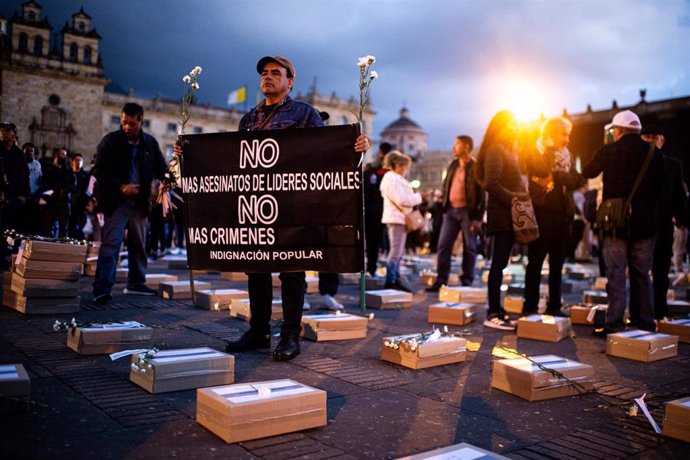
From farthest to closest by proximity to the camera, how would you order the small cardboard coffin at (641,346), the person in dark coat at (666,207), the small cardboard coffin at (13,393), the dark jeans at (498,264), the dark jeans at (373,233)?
the dark jeans at (373,233)
the person in dark coat at (666,207)
the dark jeans at (498,264)
the small cardboard coffin at (641,346)
the small cardboard coffin at (13,393)

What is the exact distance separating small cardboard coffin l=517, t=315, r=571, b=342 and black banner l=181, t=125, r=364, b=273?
2217 millimetres

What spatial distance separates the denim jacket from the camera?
426cm

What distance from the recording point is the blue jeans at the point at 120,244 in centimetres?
616

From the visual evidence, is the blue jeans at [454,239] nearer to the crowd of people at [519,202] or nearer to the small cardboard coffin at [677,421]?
the crowd of people at [519,202]

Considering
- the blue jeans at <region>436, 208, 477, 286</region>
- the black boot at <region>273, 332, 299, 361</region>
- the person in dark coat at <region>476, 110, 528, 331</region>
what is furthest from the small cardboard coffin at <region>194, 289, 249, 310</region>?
the blue jeans at <region>436, 208, 477, 286</region>

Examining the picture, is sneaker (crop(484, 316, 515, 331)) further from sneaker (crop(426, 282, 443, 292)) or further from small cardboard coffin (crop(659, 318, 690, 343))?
sneaker (crop(426, 282, 443, 292))

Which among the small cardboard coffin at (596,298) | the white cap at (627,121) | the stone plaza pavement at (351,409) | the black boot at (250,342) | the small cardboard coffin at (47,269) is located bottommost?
the stone plaza pavement at (351,409)

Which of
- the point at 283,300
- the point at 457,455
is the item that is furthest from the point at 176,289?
the point at 457,455

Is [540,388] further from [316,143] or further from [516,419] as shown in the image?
[316,143]

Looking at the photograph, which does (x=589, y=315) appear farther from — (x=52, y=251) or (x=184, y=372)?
(x=52, y=251)

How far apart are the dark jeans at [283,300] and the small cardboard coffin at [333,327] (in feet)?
1.83

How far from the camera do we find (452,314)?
19.7 feet

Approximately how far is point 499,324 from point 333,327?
71.8 inches

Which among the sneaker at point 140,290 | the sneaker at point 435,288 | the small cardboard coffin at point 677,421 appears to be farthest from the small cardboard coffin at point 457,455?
the sneaker at point 435,288
